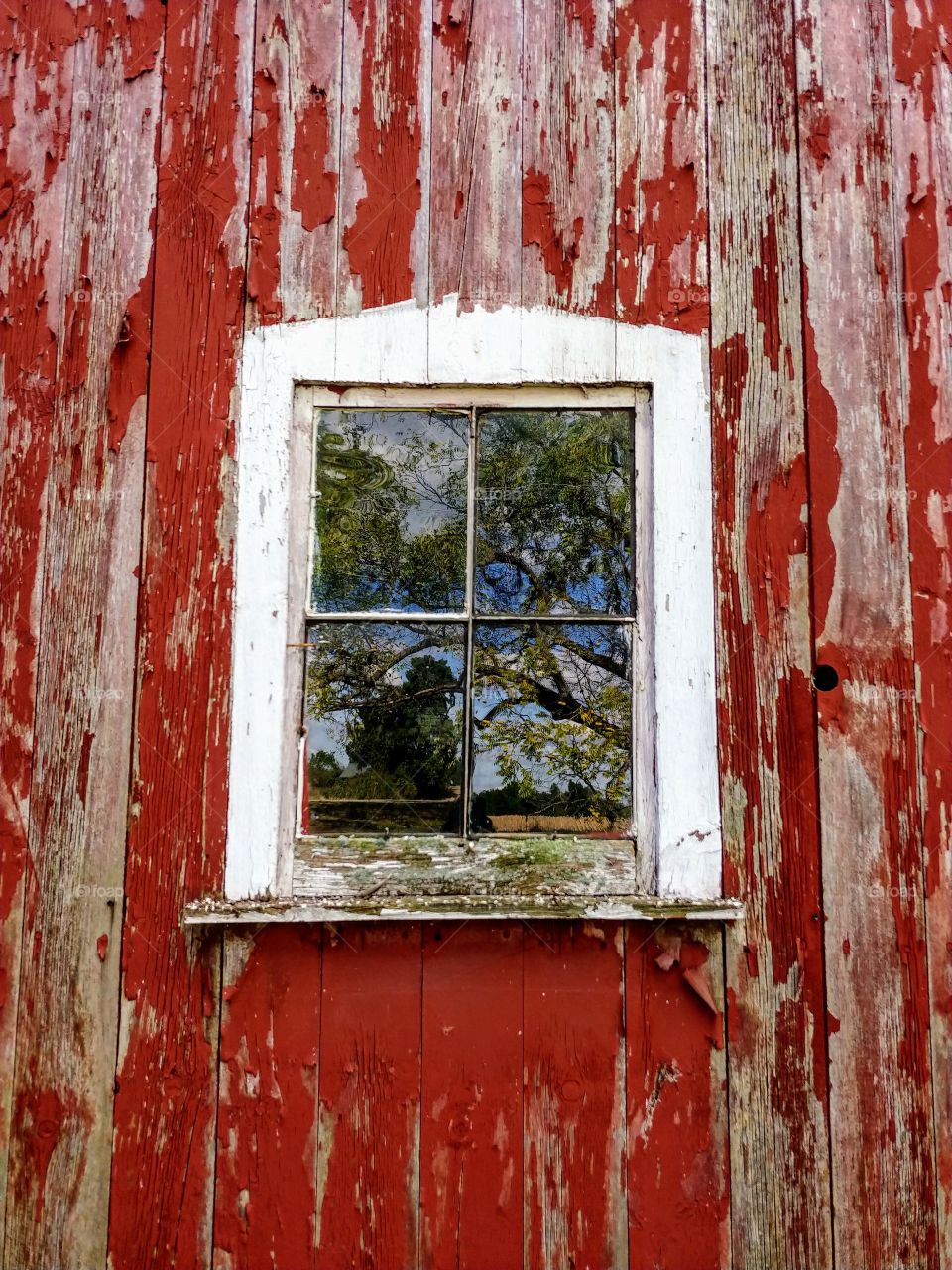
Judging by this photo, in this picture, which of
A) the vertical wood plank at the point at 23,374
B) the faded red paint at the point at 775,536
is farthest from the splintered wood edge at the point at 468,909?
the faded red paint at the point at 775,536

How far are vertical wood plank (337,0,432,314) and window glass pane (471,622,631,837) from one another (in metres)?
0.85

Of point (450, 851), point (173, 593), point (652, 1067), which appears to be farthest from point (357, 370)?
point (652, 1067)

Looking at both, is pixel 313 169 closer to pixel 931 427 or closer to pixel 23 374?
pixel 23 374

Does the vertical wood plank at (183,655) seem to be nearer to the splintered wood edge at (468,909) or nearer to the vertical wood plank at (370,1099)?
the splintered wood edge at (468,909)

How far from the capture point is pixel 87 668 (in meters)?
1.97

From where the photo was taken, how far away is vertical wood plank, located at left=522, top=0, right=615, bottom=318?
6.72ft

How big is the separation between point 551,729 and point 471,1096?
79 cm

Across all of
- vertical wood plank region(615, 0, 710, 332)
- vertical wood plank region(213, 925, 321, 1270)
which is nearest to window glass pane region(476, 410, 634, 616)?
vertical wood plank region(615, 0, 710, 332)

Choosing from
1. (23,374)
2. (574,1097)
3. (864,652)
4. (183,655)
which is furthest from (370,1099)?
(23,374)

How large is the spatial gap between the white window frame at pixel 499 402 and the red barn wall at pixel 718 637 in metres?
0.05

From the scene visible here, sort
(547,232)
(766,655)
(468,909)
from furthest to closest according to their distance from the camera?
(547,232) < (766,655) < (468,909)

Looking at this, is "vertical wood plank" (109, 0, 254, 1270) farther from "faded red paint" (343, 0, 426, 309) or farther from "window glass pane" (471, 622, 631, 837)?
"window glass pane" (471, 622, 631, 837)

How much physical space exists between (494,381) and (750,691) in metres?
0.90

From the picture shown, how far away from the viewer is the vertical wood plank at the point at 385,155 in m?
2.05
